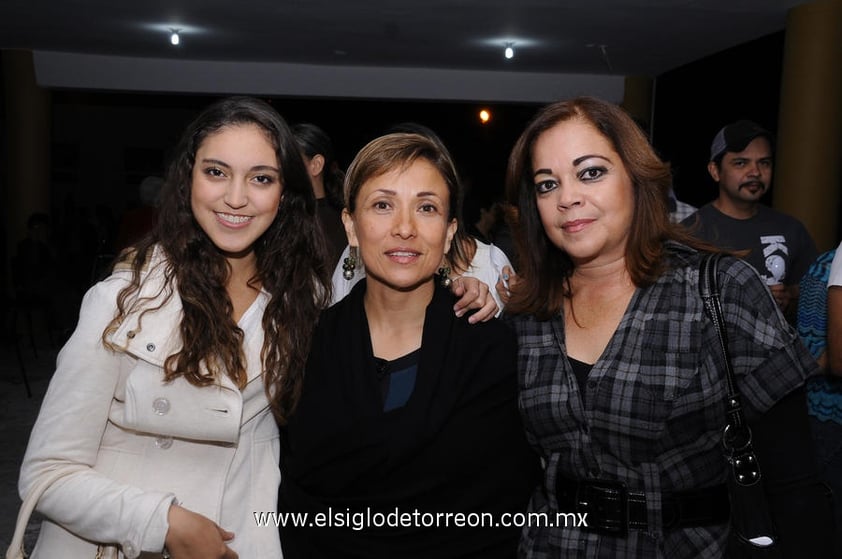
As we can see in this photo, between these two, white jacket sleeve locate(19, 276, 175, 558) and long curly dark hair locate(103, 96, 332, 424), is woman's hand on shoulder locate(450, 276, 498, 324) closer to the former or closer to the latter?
long curly dark hair locate(103, 96, 332, 424)

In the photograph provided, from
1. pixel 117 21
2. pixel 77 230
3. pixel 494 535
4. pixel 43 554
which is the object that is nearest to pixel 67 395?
pixel 43 554

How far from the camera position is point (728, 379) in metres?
1.57

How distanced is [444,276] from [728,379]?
0.71 meters

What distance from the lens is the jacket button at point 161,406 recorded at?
1652 mm

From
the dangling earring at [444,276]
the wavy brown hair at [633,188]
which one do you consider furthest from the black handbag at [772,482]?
the dangling earring at [444,276]

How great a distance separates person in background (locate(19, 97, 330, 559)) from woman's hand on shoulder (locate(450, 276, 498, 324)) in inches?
13.4

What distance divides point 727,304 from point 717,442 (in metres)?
0.27

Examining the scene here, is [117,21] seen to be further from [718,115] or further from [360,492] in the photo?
[360,492]

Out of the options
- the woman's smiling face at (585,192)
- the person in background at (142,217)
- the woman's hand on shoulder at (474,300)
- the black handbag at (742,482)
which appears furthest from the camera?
the person in background at (142,217)

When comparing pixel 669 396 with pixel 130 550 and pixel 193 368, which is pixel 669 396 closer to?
pixel 193 368

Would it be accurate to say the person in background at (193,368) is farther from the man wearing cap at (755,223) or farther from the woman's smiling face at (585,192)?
the man wearing cap at (755,223)

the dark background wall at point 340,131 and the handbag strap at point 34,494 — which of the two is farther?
the dark background wall at point 340,131

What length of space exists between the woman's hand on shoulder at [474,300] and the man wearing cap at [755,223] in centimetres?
217

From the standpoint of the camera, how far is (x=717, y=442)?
5.29 feet
